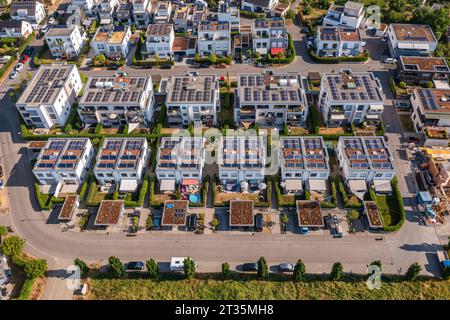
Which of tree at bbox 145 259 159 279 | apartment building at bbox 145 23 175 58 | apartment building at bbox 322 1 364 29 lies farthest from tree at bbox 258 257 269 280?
apartment building at bbox 322 1 364 29

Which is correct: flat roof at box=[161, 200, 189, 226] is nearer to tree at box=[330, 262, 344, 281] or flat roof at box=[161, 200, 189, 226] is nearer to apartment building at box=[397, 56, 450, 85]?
tree at box=[330, 262, 344, 281]

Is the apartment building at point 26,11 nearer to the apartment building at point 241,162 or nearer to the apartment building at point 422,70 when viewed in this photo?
the apartment building at point 241,162

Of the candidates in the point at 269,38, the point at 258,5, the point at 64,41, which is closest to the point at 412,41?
the point at 269,38

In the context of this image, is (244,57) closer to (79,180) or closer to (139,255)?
(79,180)

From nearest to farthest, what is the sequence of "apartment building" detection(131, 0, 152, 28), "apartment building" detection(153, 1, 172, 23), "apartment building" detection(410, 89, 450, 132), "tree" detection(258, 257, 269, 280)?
"tree" detection(258, 257, 269, 280) < "apartment building" detection(410, 89, 450, 132) < "apartment building" detection(153, 1, 172, 23) < "apartment building" detection(131, 0, 152, 28)

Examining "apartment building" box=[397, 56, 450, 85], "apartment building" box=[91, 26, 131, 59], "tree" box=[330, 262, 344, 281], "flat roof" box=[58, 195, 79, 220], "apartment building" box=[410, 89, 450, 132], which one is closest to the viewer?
"tree" box=[330, 262, 344, 281]

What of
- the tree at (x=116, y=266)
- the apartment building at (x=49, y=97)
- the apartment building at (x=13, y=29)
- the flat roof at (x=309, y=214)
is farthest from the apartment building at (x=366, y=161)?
the apartment building at (x=13, y=29)

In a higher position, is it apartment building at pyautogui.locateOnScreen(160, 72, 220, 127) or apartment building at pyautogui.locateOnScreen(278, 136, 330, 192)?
apartment building at pyautogui.locateOnScreen(160, 72, 220, 127)

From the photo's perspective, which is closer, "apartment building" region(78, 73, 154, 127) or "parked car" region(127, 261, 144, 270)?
"parked car" region(127, 261, 144, 270)
